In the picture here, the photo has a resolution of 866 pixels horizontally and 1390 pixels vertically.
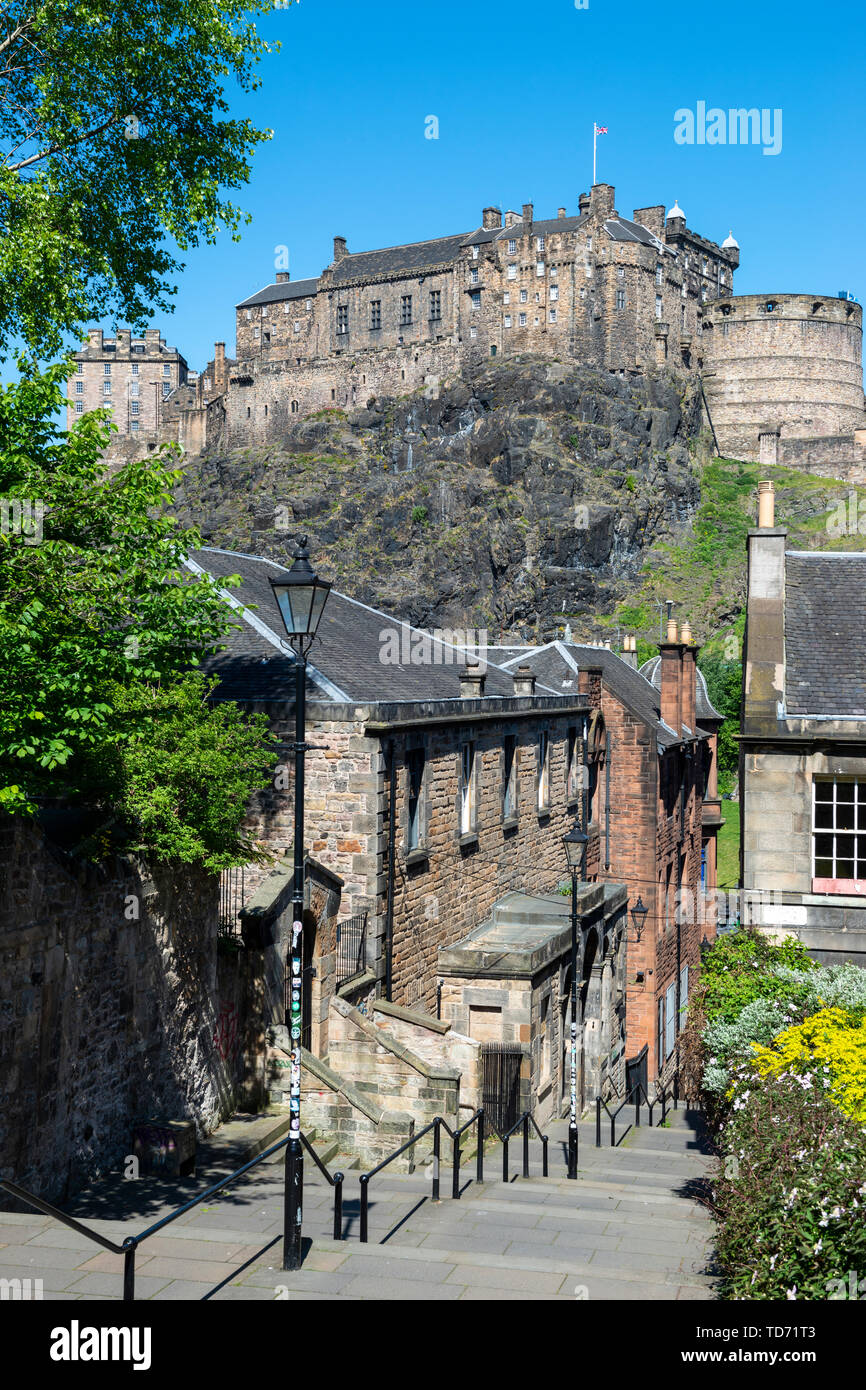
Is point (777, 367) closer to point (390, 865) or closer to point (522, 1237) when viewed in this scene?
point (390, 865)

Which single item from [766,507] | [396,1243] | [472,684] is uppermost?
[766,507]

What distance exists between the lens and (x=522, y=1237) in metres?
11.9

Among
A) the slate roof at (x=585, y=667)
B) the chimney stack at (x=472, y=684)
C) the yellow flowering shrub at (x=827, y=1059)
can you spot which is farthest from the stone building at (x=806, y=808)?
the slate roof at (x=585, y=667)

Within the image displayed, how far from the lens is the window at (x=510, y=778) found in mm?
26844

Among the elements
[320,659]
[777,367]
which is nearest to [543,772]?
[320,659]

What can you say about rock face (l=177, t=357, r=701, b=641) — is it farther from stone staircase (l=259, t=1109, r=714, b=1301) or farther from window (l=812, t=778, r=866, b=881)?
stone staircase (l=259, t=1109, r=714, b=1301)

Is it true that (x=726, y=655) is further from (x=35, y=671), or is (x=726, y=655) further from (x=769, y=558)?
(x=35, y=671)

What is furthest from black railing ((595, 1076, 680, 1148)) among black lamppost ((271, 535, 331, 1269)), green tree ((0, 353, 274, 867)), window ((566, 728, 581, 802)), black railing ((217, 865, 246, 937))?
black lamppost ((271, 535, 331, 1269))

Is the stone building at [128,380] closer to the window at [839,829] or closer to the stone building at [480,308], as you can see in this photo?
the stone building at [480,308]

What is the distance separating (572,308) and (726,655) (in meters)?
36.2

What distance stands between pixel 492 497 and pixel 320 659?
71620 mm

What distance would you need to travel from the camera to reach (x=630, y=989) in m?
34.5

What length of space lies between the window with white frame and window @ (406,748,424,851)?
762 cm
